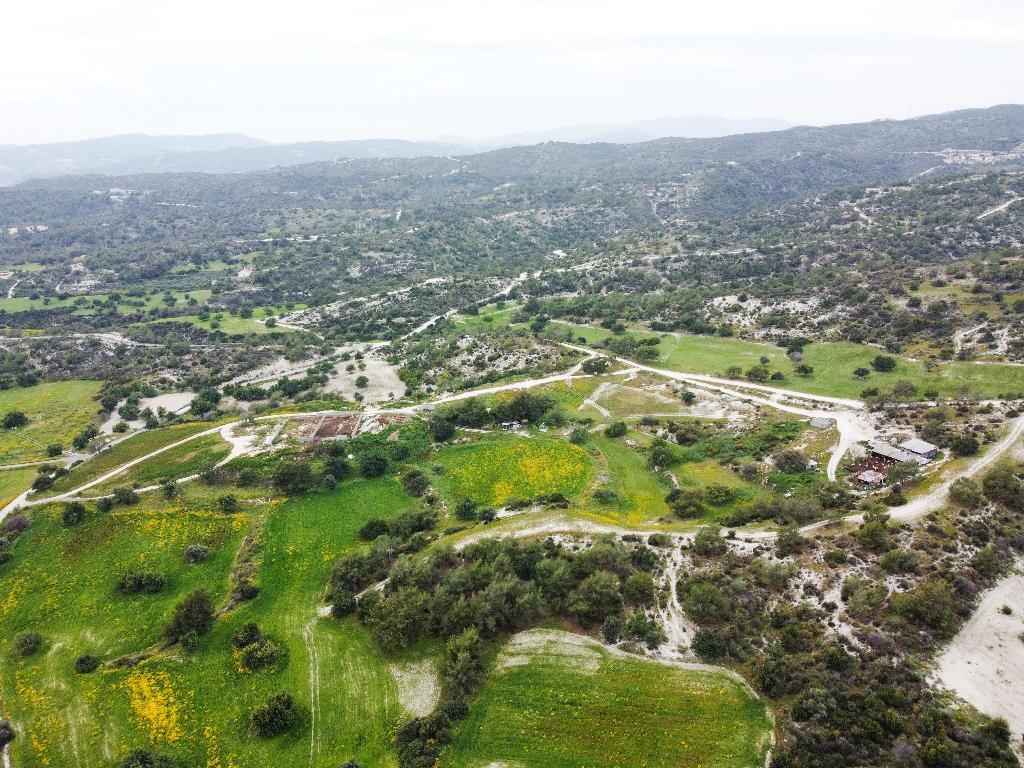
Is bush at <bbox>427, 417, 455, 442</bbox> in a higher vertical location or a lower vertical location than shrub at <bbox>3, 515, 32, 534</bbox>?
higher

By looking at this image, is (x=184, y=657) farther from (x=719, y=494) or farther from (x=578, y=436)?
(x=719, y=494)

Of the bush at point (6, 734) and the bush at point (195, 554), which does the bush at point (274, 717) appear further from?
the bush at point (195, 554)

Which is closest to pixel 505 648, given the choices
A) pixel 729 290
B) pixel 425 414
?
pixel 425 414

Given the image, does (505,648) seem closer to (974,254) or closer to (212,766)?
(212,766)

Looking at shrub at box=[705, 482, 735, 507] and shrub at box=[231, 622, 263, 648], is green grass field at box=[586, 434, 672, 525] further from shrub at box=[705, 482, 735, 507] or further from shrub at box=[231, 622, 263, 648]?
shrub at box=[231, 622, 263, 648]

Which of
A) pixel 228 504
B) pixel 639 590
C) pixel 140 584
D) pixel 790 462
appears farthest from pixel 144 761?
pixel 790 462

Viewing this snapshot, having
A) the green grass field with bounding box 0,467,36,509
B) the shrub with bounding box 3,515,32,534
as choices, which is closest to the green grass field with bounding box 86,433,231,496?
the shrub with bounding box 3,515,32,534
